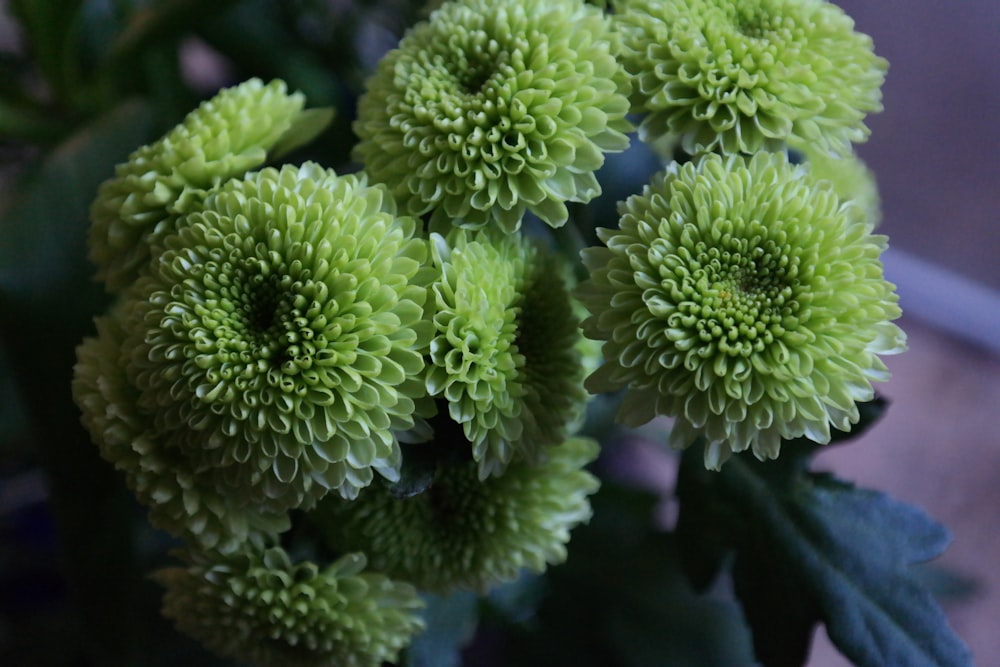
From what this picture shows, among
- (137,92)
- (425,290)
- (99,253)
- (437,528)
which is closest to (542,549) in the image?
(437,528)

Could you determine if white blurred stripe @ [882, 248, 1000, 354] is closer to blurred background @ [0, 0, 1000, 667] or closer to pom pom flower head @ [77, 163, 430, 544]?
blurred background @ [0, 0, 1000, 667]

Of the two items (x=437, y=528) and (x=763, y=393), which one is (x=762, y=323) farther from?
(x=437, y=528)

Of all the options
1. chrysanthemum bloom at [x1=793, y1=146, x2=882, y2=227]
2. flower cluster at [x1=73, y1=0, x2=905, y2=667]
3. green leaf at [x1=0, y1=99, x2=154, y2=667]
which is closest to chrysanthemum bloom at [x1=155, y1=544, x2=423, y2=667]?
flower cluster at [x1=73, y1=0, x2=905, y2=667]

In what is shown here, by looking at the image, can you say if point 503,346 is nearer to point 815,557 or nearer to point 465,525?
point 465,525

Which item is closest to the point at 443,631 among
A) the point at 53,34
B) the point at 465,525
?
the point at 465,525

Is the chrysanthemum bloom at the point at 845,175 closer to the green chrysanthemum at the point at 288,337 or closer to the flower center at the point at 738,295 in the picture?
the flower center at the point at 738,295

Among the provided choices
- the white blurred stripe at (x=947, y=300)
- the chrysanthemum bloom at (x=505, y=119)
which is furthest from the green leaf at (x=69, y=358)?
the white blurred stripe at (x=947, y=300)

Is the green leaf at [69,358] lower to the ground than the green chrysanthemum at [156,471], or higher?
lower
